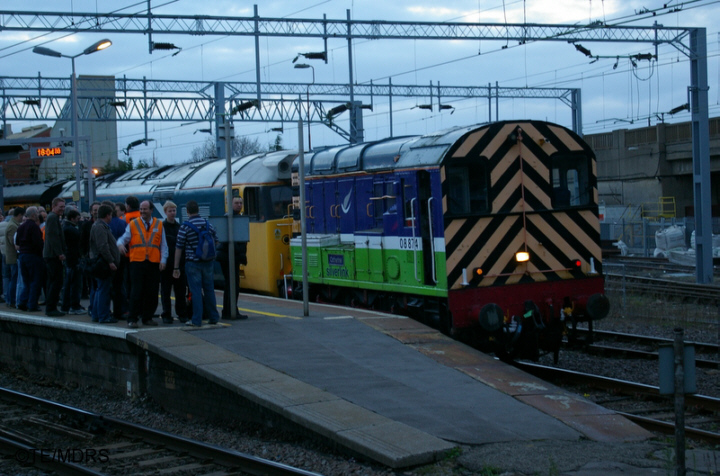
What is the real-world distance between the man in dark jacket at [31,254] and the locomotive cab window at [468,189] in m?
7.52

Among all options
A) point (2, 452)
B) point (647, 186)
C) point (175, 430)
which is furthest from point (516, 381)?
point (647, 186)

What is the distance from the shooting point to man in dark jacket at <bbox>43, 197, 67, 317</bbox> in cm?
1334

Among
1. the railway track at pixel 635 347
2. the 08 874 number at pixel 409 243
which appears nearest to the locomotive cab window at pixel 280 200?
the 08 874 number at pixel 409 243

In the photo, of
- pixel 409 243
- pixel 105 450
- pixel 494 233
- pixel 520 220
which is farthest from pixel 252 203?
pixel 105 450

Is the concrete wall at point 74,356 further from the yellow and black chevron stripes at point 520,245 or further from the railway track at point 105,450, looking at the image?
the yellow and black chevron stripes at point 520,245

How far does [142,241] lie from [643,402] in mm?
7276

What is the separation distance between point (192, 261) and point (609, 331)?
28.8ft

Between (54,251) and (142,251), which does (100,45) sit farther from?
(142,251)

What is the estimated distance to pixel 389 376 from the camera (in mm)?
9461

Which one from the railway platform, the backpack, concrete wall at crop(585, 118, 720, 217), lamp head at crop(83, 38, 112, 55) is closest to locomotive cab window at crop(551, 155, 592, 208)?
the railway platform

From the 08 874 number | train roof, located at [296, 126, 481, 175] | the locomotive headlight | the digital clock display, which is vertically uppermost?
the digital clock display

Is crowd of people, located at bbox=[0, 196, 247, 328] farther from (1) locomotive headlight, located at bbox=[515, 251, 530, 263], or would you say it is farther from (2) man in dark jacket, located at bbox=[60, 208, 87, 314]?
(1) locomotive headlight, located at bbox=[515, 251, 530, 263]

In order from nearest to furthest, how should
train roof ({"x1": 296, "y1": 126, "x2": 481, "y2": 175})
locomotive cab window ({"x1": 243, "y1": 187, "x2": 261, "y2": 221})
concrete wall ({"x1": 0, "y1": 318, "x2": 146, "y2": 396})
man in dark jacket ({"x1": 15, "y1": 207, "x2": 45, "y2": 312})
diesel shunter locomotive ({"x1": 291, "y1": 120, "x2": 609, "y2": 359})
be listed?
concrete wall ({"x1": 0, "y1": 318, "x2": 146, "y2": 396}) < diesel shunter locomotive ({"x1": 291, "y1": 120, "x2": 609, "y2": 359}) < train roof ({"x1": 296, "y1": 126, "x2": 481, "y2": 175}) < man in dark jacket ({"x1": 15, "y1": 207, "x2": 45, "y2": 312}) < locomotive cab window ({"x1": 243, "y1": 187, "x2": 261, "y2": 221})

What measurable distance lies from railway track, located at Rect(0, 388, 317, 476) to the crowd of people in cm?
194
